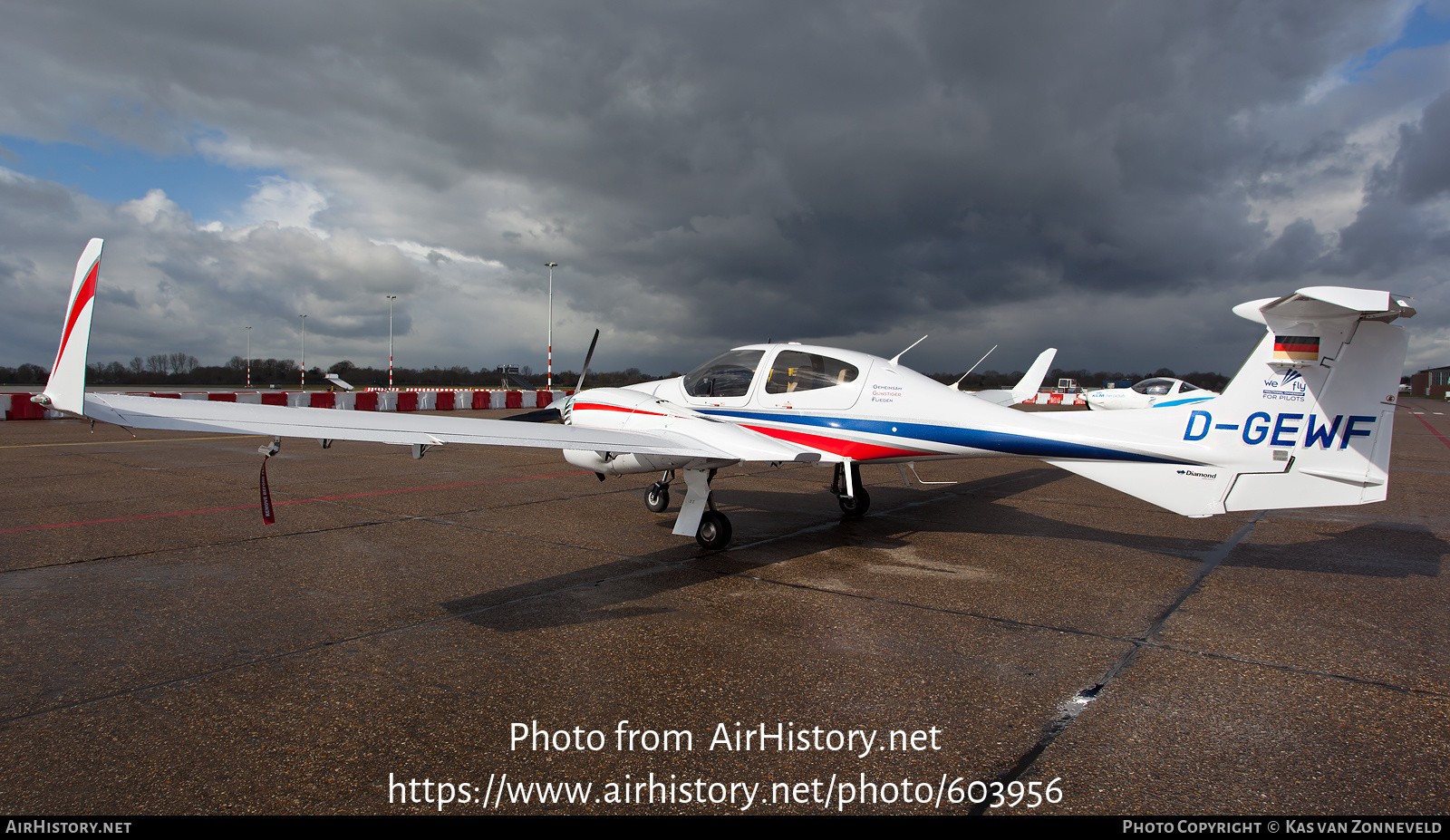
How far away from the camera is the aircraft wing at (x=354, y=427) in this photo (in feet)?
14.8

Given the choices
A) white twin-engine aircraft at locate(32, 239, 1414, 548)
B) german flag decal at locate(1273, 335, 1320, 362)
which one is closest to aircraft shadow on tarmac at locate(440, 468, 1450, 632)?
white twin-engine aircraft at locate(32, 239, 1414, 548)

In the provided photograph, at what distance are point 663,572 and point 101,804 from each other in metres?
4.06

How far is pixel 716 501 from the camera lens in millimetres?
10430

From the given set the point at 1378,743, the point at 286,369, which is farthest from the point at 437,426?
the point at 286,369

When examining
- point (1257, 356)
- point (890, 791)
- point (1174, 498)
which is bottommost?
point (890, 791)

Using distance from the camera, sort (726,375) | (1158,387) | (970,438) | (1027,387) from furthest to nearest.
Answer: (1158,387)
(1027,387)
(726,375)
(970,438)

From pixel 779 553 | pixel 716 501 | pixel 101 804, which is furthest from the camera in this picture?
pixel 716 501

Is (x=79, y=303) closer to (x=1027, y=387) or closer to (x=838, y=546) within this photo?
(x=838, y=546)

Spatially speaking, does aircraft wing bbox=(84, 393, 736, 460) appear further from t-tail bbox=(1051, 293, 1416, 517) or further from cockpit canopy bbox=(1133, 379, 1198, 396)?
cockpit canopy bbox=(1133, 379, 1198, 396)

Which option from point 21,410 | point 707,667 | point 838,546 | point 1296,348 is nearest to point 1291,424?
point 1296,348

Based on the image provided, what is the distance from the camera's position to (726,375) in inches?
332

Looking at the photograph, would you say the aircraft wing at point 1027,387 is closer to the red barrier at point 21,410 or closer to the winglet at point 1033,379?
the winglet at point 1033,379

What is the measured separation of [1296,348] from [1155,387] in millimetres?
21729

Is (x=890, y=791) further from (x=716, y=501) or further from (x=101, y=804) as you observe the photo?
(x=716, y=501)
